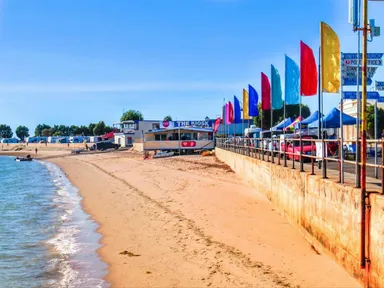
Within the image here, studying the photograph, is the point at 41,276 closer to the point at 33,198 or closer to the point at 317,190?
the point at 317,190

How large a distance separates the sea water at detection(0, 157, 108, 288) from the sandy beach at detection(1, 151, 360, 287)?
1.57 feet

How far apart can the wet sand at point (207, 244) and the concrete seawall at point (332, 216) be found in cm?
31

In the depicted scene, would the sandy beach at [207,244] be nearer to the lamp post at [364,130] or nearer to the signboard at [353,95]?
the lamp post at [364,130]

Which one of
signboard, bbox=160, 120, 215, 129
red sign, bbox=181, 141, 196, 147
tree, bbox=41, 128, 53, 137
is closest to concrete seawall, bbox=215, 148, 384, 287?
red sign, bbox=181, 141, 196, 147

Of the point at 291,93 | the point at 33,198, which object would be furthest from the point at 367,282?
the point at 33,198

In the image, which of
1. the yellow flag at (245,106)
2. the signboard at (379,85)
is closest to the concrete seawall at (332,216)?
the signboard at (379,85)

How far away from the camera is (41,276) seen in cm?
957

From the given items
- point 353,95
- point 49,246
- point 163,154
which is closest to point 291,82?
point 353,95

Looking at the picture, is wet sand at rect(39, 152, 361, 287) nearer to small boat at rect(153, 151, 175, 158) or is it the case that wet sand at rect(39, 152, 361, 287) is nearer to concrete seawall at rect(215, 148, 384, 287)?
concrete seawall at rect(215, 148, 384, 287)

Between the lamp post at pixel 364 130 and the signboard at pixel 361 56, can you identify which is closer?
the lamp post at pixel 364 130

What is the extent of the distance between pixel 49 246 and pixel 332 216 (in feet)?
25.2

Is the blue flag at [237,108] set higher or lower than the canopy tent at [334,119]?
higher

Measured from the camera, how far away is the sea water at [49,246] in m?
9.40

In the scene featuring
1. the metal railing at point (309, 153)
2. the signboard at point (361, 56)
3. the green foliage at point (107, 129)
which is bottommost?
the metal railing at point (309, 153)
